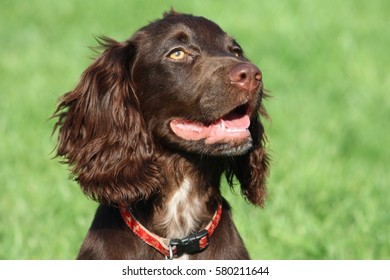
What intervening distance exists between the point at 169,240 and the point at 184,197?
0.87 feet

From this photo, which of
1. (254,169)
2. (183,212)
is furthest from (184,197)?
(254,169)

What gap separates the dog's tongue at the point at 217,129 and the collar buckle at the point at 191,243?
19.3 inches

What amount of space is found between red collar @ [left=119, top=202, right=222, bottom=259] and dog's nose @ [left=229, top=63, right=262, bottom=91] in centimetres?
78

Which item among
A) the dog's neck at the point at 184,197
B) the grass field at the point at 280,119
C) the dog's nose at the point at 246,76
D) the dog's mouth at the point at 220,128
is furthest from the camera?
the grass field at the point at 280,119

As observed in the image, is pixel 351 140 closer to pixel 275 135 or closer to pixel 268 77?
pixel 275 135

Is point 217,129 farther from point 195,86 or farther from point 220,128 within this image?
point 195,86

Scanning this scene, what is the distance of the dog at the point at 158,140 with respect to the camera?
3.95 meters

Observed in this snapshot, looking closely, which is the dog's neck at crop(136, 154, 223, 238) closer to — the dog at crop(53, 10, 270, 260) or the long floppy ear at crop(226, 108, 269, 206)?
the dog at crop(53, 10, 270, 260)

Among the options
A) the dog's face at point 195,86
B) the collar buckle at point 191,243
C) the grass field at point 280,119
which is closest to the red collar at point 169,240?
the collar buckle at point 191,243

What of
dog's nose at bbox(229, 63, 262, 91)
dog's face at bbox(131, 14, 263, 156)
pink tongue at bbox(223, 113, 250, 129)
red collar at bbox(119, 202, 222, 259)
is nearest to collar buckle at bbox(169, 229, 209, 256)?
red collar at bbox(119, 202, 222, 259)

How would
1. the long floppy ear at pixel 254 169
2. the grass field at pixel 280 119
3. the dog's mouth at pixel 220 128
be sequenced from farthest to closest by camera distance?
the grass field at pixel 280 119 < the long floppy ear at pixel 254 169 < the dog's mouth at pixel 220 128

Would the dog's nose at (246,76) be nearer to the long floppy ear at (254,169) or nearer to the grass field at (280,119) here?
the long floppy ear at (254,169)

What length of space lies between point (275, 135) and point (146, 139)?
13.3 feet
